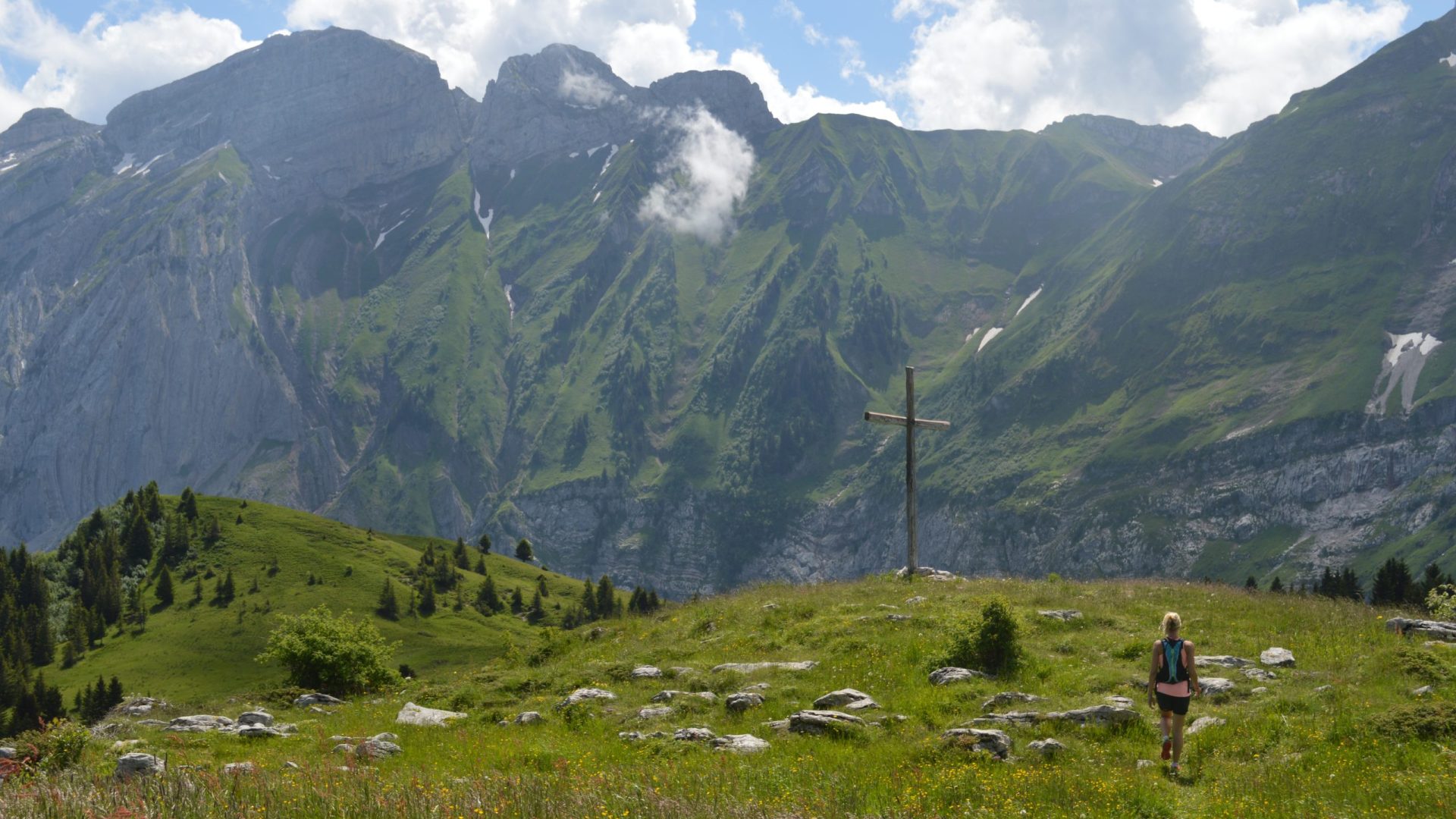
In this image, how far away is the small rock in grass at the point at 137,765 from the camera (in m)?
16.4

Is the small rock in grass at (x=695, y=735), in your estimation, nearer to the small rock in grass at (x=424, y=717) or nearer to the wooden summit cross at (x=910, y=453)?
the small rock in grass at (x=424, y=717)

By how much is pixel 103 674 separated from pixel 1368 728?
140 m

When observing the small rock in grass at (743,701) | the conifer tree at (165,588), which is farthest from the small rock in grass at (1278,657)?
the conifer tree at (165,588)

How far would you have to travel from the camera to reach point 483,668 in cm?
→ 3562

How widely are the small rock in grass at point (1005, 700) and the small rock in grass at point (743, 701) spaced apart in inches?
202

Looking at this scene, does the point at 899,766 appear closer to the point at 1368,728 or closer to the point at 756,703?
the point at 756,703

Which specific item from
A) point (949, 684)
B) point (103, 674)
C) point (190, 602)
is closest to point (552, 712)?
point (949, 684)

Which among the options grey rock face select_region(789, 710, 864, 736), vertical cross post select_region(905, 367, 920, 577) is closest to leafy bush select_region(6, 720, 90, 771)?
grey rock face select_region(789, 710, 864, 736)

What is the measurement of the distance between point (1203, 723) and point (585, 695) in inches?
573

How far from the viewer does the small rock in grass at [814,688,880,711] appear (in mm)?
22359

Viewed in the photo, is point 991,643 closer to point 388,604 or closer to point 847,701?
point 847,701

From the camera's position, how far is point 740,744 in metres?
19.8

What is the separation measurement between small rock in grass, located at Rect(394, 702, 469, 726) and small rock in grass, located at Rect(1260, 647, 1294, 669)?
19556mm

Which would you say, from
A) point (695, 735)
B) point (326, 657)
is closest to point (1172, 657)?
point (695, 735)
